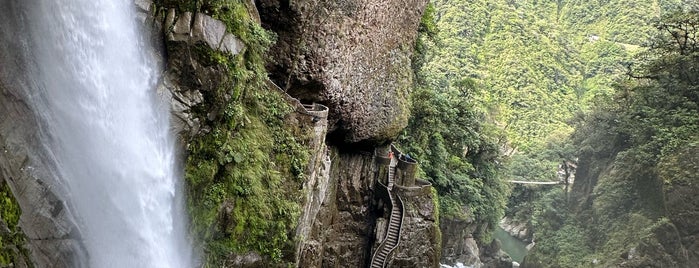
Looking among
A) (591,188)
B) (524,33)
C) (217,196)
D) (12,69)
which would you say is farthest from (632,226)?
(524,33)

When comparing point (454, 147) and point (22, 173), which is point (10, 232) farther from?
point (454, 147)

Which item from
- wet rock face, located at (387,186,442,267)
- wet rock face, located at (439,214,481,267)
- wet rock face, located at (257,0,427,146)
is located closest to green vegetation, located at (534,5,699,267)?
wet rock face, located at (439,214,481,267)

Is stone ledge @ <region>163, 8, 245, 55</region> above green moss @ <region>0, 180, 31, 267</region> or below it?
above

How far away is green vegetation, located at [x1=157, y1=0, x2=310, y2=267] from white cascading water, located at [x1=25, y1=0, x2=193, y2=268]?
2.32 feet

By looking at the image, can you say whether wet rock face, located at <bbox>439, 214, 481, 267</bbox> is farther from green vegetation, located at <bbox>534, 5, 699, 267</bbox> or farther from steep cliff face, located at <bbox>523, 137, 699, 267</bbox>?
green vegetation, located at <bbox>534, 5, 699, 267</bbox>

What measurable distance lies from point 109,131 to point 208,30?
298 centimetres

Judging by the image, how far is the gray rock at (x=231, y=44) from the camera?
10.6 meters

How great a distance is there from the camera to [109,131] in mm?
8195

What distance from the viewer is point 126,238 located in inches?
338

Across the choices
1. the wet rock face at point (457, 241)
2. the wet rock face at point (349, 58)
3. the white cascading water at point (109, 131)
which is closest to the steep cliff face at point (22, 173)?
the white cascading water at point (109, 131)

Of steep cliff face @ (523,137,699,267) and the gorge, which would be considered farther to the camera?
steep cliff face @ (523,137,699,267)

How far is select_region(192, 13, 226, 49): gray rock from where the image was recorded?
9.88 metres

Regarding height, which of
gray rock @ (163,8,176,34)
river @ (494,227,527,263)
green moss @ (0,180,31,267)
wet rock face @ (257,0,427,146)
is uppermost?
wet rock face @ (257,0,427,146)

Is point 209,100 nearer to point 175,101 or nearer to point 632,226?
point 175,101
